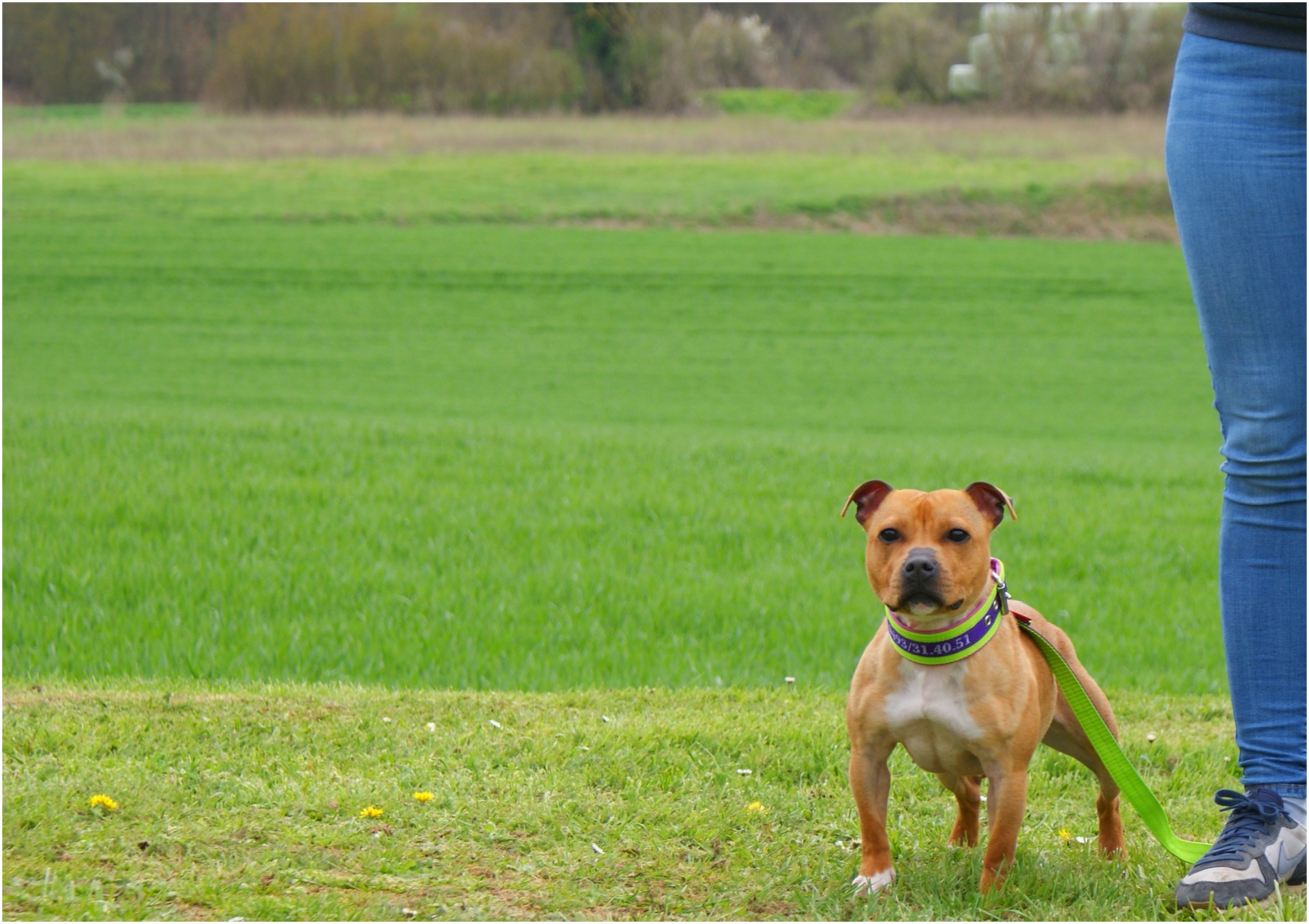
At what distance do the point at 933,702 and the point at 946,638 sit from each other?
143 mm

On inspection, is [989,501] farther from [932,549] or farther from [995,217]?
[995,217]

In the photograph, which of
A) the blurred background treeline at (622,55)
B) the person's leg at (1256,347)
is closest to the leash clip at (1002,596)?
the person's leg at (1256,347)

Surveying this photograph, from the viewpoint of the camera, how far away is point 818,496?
10.1m

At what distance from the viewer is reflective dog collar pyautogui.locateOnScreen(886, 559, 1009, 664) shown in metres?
2.76

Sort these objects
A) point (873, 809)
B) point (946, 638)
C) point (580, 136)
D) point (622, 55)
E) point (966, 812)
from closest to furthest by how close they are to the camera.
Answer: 1. point (946, 638)
2. point (873, 809)
3. point (966, 812)
4. point (622, 55)
5. point (580, 136)

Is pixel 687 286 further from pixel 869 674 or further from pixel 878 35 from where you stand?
pixel 869 674

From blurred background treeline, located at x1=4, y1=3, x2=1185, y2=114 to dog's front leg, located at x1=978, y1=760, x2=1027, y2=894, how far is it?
30.8 m

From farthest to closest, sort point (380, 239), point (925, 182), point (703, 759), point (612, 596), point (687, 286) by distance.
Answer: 1. point (925, 182)
2. point (380, 239)
3. point (687, 286)
4. point (612, 596)
5. point (703, 759)

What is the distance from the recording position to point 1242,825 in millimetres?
2984

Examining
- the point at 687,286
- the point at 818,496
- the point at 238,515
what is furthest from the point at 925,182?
the point at 238,515

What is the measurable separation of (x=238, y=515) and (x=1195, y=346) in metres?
17.0

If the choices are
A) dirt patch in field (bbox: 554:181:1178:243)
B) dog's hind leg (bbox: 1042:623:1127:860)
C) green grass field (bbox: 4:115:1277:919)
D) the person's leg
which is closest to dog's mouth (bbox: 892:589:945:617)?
dog's hind leg (bbox: 1042:623:1127:860)

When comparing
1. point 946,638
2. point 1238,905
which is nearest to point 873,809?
point 946,638

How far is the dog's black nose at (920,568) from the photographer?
8.68 feet
